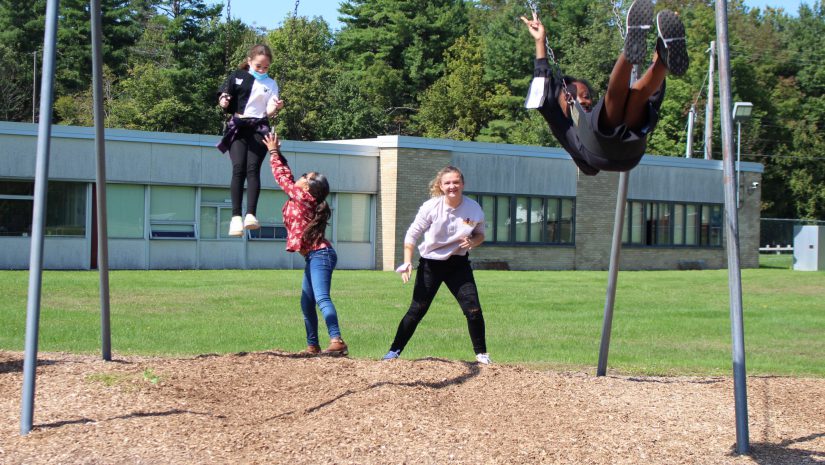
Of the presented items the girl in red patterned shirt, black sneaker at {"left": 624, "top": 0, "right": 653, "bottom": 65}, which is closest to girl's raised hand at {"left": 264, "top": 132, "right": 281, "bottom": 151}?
the girl in red patterned shirt

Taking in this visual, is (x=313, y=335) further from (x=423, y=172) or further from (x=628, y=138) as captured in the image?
(x=423, y=172)

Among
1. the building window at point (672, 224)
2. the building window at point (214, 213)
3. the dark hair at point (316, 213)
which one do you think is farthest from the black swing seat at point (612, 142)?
the building window at point (672, 224)

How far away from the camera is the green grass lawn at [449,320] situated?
44.9 ft

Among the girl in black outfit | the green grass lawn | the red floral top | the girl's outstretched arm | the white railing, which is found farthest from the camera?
the white railing

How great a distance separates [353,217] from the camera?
37.6m

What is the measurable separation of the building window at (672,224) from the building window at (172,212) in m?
19.5

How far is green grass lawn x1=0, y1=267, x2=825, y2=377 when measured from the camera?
538 inches

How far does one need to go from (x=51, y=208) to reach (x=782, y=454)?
29169mm

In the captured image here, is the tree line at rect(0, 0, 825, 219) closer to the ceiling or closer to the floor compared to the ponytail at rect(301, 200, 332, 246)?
closer to the ceiling

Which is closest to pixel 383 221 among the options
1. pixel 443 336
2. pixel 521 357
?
pixel 443 336

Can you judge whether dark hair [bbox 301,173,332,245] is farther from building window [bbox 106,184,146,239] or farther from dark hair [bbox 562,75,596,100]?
building window [bbox 106,184,146,239]

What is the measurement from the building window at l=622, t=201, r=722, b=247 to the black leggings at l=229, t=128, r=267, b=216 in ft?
119

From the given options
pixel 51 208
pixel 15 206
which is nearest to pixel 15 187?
pixel 15 206

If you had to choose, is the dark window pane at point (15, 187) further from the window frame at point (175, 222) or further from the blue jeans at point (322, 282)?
the blue jeans at point (322, 282)
